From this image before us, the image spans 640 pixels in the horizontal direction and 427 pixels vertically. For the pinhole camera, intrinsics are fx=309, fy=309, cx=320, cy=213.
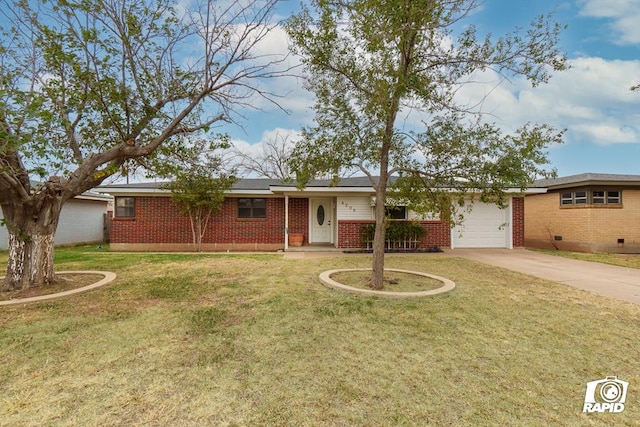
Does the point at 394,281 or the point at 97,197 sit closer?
the point at 394,281

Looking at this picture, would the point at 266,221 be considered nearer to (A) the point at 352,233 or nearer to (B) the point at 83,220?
(A) the point at 352,233

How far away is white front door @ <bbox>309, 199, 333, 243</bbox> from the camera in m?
13.5

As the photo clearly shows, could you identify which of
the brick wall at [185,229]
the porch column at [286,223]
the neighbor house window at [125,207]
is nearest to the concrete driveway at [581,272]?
the porch column at [286,223]

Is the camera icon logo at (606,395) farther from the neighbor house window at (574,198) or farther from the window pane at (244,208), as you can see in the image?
the neighbor house window at (574,198)

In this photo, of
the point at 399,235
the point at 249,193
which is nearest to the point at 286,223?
the point at 249,193

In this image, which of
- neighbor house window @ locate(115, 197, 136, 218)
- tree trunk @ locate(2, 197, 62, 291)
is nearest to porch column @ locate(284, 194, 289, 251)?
neighbor house window @ locate(115, 197, 136, 218)

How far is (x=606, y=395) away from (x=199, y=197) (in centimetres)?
1145

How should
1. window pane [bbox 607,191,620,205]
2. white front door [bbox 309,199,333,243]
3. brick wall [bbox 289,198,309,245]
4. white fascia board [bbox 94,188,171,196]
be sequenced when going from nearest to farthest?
white fascia board [bbox 94,188,171,196] < window pane [bbox 607,191,620,205] < brick wall [bbox 289,198,309,245] < white front door [bbox 309,199,333,243]

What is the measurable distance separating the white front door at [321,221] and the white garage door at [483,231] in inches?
206

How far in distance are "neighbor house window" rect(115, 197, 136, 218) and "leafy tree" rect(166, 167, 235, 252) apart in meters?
1.98

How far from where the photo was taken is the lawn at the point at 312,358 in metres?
2.21

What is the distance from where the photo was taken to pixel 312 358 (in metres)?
3.04

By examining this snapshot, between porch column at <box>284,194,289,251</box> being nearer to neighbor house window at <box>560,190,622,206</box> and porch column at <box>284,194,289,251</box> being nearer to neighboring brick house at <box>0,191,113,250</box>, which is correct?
neighboring brick house at <box>0,191,113,250</box>

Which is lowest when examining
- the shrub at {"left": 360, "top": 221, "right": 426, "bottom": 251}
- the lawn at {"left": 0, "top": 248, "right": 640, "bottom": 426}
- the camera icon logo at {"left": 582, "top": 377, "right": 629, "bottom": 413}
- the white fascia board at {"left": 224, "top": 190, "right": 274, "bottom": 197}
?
the camera icon logo at {"left": 582, "top": 377, "right": 629, "bottom": 413}
